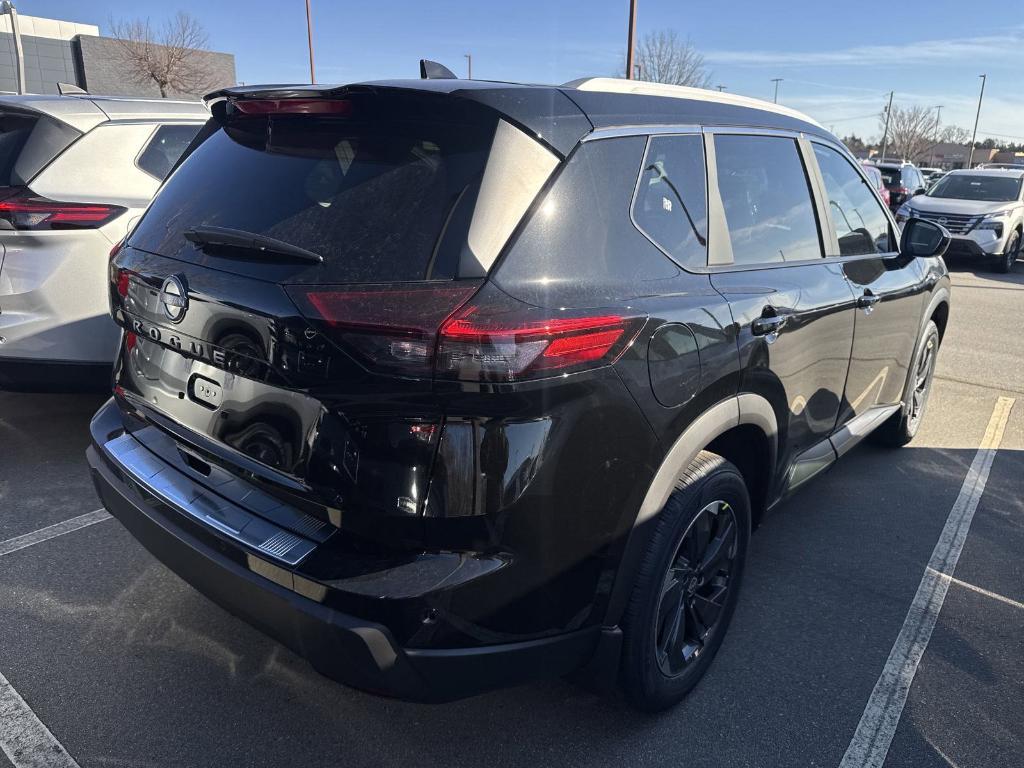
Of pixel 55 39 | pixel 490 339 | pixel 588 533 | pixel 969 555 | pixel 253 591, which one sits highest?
pixel 55 39

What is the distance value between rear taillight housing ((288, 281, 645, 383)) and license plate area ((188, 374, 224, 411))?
1.45 feet

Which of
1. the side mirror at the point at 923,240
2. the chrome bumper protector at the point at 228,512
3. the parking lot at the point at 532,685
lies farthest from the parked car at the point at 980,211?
the chrome bumper protector at the point at 228,512

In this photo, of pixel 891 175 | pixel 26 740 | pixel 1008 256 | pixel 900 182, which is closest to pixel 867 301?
pixel 26 740

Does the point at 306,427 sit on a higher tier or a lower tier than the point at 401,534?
higher

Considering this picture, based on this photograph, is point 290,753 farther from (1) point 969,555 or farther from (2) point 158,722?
(1) point 969,555

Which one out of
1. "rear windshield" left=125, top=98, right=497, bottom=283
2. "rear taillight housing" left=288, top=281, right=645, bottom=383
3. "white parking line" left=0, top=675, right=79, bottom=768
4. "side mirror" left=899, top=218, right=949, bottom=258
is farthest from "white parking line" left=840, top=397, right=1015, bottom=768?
"white parking line" left=0, top=675, right=79, bottom=768

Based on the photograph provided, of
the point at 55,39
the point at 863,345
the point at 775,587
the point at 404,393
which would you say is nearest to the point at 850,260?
the point at 863,345

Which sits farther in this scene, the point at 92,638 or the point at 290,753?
the point at 92,638

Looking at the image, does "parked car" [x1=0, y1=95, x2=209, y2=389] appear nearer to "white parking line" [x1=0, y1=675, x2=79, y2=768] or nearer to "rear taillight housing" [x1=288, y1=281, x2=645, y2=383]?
"white parking line" [x1=0, y1=675, x2=79, y2=768]

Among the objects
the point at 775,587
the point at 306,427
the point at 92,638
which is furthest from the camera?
the point at 775,587

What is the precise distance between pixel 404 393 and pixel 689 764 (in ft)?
4.58

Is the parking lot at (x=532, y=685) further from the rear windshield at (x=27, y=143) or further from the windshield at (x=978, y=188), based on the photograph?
the windshield at (x=978, y=188)

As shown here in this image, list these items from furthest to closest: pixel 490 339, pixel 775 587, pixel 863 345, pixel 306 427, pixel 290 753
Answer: pixel 863 345
pixel 775 587
pixel 290 753
pixel 306 427
pixel 490 339

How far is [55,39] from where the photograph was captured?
120 feet
